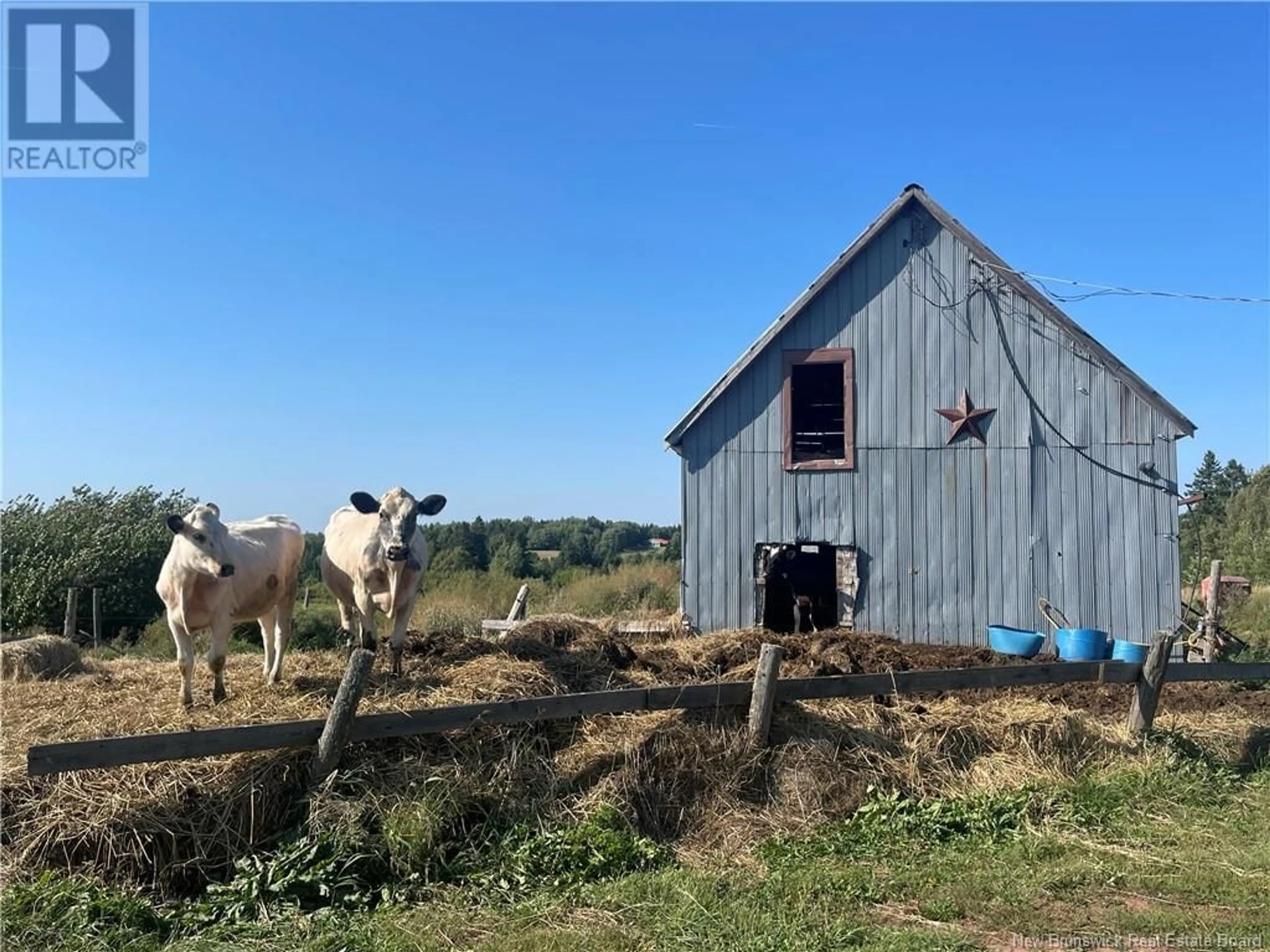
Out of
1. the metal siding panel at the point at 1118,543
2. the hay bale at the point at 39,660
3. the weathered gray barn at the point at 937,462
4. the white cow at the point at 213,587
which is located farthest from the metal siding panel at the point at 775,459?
the hay bale at the point at 39,660

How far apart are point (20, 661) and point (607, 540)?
139 feet

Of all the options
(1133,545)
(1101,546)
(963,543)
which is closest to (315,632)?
(963,543)

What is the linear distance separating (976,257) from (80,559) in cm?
1957

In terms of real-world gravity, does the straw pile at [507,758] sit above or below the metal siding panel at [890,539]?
below

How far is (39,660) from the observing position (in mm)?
10211

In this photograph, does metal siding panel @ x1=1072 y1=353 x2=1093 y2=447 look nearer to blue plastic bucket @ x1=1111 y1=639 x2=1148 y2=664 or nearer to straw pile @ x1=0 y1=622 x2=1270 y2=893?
blue plastic bucket @ x1=1111 y1=639 x2=1148 y2=664

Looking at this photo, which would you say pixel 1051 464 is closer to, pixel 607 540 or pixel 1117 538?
pixel 1117 538

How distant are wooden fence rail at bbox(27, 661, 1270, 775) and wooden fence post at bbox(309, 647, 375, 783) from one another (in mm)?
72

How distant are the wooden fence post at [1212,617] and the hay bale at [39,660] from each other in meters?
14.7

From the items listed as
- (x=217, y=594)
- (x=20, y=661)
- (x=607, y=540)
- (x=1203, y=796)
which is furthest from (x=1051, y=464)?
(x=607, y=540)

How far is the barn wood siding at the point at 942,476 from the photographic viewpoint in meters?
12.7

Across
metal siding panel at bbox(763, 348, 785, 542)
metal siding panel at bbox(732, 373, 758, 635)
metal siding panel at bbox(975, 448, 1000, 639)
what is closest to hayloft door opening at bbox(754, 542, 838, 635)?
metal siding panel at bbox(732, 373, 758, 635)

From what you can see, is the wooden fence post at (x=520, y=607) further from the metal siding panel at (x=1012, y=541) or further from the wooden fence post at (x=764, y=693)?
the wooden fence post at (x=764, y=693)

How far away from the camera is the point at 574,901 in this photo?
5.40m
